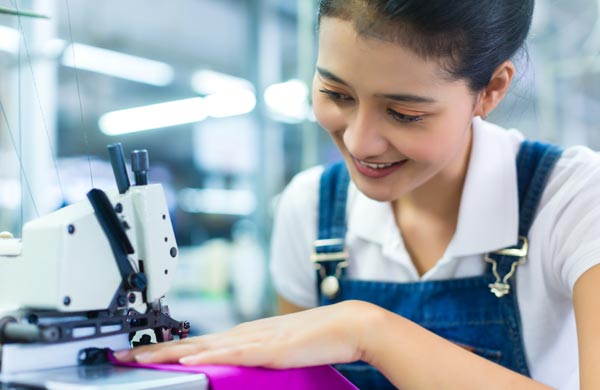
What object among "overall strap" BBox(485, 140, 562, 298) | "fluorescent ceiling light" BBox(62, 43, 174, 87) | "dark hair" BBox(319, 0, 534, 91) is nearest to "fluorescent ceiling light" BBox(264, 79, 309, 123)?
"fluorescent ceiling light" BBox(62, 43, 174, 87)

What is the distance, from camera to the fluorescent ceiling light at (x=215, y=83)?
3512mm

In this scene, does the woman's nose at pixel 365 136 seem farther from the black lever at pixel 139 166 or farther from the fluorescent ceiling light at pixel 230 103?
the fluorescent ceiling light at pixel 230 103

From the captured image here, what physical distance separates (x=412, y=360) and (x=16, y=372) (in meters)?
0.42

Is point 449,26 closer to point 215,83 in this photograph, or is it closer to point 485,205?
point 485,205

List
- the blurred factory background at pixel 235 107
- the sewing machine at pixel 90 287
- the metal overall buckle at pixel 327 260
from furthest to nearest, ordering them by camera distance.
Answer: the blurred factory background at pixel 235 107 < the metal overall buckle at pixel 327 260 < the sewing machine at pixel 90 287

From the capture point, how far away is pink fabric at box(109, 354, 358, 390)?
628 mm

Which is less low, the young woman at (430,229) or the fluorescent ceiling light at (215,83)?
the fluorescent ceiling light at (215,83)

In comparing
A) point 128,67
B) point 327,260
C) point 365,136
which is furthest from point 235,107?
point 365,136

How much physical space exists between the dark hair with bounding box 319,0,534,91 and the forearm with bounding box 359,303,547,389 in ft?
1.10

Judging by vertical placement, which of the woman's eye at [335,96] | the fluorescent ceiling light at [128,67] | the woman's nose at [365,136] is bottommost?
the woman's nose at [365,136]

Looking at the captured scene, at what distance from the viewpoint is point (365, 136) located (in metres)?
0.84

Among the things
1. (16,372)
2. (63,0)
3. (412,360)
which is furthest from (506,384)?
(63,0)

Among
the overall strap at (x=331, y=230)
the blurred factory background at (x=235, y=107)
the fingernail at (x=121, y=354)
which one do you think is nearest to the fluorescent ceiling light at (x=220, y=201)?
the blurred factory background at (x=235, y=107)

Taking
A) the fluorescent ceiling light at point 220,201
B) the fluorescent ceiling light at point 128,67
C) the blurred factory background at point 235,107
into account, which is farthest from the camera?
the fluorescent ceiling light at point 220,201
